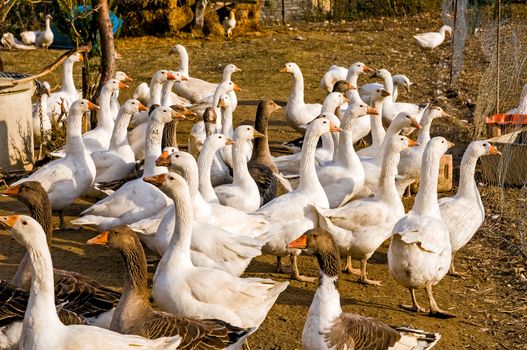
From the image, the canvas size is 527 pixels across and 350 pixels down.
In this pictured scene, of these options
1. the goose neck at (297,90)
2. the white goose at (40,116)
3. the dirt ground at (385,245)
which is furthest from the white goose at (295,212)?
the white goose at (40,116)

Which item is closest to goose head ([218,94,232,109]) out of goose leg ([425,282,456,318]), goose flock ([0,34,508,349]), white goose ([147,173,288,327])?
goose flock ([0,34,508,349])

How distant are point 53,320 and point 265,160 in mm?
4905

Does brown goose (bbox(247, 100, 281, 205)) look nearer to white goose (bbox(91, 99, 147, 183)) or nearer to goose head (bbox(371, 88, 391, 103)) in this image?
white goose (bbox(91, 99, 147, 183))

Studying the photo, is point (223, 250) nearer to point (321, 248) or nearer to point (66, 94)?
point (321, 248)

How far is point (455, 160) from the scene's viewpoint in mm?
11695

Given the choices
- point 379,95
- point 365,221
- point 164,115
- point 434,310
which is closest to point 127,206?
point 164,115

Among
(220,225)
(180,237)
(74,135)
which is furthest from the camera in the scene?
(74,135)

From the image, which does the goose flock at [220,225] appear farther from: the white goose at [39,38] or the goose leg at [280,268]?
the white goose at [39,38]

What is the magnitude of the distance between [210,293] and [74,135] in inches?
153

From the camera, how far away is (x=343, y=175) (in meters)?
9.16

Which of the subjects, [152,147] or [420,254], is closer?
[420,254]

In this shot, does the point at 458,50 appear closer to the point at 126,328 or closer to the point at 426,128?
the point at 426,128

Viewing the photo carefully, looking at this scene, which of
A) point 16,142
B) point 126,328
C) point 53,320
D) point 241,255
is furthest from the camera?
point 16,142

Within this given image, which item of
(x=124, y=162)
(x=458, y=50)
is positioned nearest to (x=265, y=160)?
(x=124, y=162)
